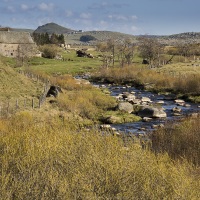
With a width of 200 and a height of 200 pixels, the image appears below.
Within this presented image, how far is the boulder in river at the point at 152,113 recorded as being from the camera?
41.1 m

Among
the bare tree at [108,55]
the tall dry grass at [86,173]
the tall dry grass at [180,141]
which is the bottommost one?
the tall dry grass at [180,141]

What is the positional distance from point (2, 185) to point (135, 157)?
206 inches

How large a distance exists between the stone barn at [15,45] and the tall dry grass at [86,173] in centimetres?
9331

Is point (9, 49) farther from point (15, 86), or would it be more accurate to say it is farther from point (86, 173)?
point (86, 173)

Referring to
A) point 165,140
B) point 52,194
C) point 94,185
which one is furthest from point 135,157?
point 165,140

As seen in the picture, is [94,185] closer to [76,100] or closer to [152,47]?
[76,100]

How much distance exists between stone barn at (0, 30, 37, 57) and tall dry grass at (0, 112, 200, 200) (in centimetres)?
9331

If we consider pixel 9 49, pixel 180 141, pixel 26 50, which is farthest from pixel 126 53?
pixel 180 141

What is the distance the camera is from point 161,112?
41.6 meters

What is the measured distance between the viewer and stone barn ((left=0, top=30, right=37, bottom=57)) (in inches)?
4318

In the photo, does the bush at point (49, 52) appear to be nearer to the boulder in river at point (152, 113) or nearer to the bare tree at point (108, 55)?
the bare tree at point (108, 55)

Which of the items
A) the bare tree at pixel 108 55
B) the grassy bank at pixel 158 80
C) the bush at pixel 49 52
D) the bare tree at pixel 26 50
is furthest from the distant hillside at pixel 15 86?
the bush at pixel 49 52

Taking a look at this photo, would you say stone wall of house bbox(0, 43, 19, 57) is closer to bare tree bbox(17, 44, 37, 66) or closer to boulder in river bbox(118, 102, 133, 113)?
bare tree bbox(17, 44, 37, 66)

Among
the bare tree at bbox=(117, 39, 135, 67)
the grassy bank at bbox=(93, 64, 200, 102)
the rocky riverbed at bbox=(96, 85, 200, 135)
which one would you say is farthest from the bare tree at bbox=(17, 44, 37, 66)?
the rocky riverbed at bbox=(96, 85, 200, 135)
